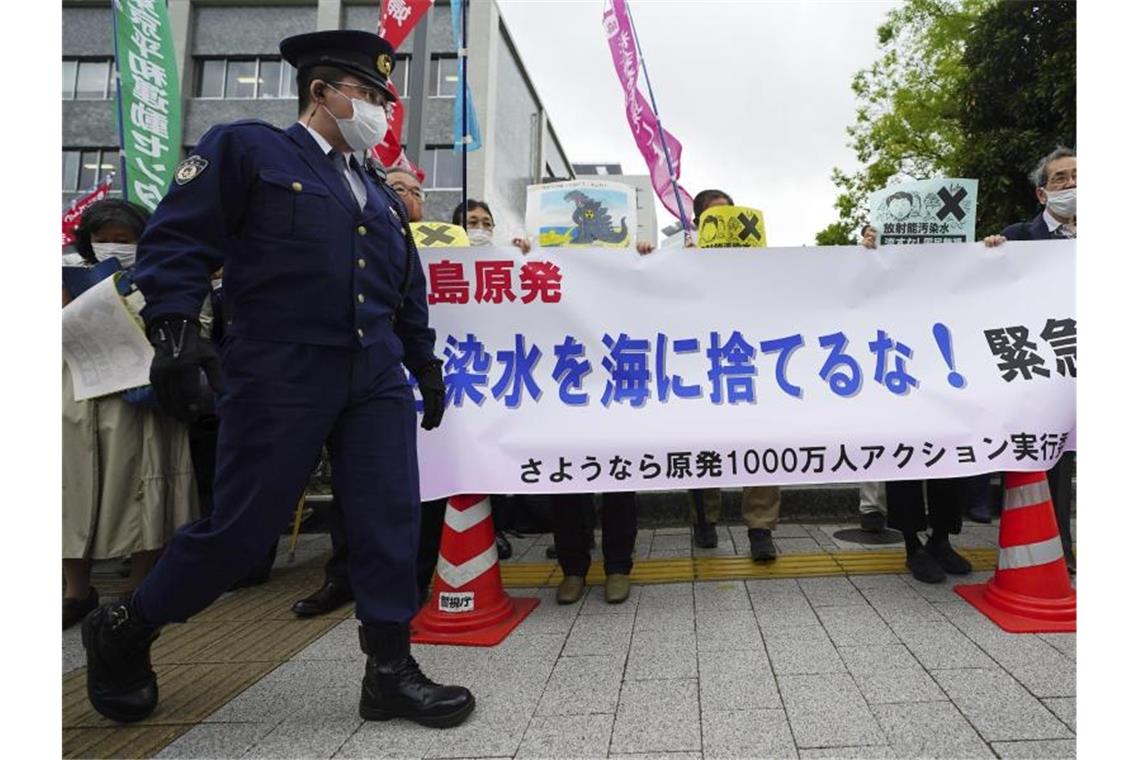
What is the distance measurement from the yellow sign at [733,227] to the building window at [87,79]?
2656 cm

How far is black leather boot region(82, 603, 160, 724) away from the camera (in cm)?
216

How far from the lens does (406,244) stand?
2.48 metres

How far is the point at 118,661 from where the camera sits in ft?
7.23

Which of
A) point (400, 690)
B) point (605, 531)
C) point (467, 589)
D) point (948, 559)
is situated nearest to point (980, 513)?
point (948, 559)

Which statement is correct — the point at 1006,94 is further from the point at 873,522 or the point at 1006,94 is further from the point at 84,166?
the point at 84,166

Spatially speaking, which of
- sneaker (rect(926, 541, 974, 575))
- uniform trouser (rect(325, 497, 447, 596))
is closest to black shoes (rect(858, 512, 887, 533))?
sneaker (rect(926, 541, 974, 575))

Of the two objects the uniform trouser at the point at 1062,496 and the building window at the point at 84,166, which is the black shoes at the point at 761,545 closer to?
the uniform trouser at the point at 1062,496

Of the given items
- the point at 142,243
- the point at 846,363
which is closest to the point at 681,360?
the point at 846,363

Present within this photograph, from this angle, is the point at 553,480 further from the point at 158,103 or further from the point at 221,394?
the point at 158,103

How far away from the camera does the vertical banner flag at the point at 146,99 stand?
474cm

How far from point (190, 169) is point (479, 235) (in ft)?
7.12

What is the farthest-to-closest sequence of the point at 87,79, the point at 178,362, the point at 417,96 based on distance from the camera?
the point at 87,79 → the point at 417,96 → the point at 178,362

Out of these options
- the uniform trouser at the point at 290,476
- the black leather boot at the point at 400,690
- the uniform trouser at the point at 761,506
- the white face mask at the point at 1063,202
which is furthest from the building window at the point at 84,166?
the white face mask at the point at 1063,202

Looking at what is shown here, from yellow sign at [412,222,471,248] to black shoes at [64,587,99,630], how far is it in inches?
90.8
